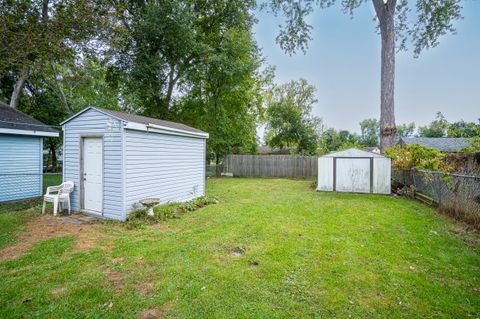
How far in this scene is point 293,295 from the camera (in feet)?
8.39

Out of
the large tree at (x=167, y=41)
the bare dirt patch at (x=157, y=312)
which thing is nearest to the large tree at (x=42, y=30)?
the large tree at (x=167, y=41)

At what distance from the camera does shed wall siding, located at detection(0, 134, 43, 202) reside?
7383 millimetres

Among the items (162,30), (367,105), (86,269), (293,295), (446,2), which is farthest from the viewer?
(367,105)

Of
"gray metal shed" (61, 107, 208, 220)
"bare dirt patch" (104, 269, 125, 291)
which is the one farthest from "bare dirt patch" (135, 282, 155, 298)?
"gray metal shed" (61, 107, 208, 220)

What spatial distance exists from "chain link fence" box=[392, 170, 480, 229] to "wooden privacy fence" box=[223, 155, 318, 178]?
7003 millimetres

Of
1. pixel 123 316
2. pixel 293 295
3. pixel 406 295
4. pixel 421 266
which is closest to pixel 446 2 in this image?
pixel 421 266

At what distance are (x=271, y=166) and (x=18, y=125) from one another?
12.9 m

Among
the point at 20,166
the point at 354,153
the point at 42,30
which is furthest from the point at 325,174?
the point at 20,166

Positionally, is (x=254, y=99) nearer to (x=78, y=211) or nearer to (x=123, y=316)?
(x=78, y=211)

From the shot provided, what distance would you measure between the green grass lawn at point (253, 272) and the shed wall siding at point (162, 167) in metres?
1.21

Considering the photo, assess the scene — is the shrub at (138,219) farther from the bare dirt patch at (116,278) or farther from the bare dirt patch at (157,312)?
the bare dirt patch at (157,312)

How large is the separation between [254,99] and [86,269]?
17.2m

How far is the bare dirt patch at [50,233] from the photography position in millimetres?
3770

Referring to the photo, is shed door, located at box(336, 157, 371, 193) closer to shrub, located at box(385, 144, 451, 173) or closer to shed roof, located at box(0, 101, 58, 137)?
shrub, located at box(385, 144, 451, 173)
